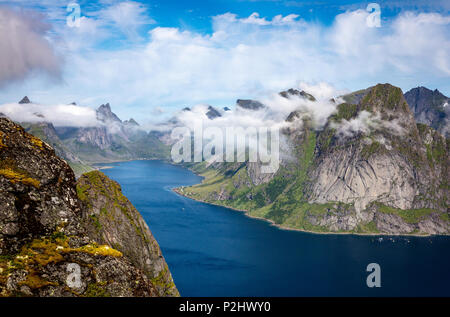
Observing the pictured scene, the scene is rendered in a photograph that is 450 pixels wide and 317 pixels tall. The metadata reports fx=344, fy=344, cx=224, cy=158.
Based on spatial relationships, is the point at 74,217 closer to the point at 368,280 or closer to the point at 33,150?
the point at 33,150
